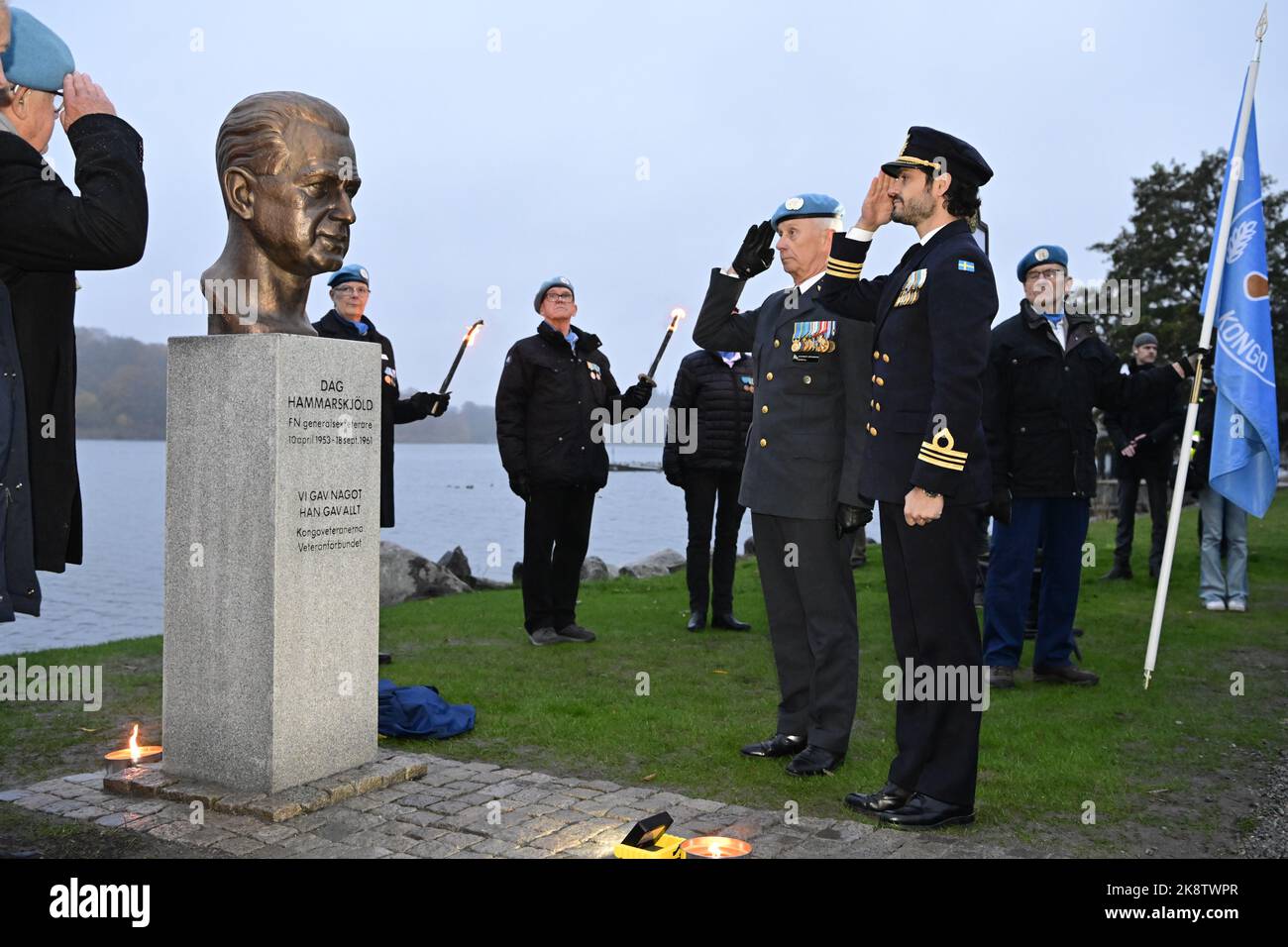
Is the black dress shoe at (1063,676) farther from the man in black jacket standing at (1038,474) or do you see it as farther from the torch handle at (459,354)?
the torch handle at (459,354)

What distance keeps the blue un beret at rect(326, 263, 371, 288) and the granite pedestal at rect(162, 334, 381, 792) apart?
287 cm

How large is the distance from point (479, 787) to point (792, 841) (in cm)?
146

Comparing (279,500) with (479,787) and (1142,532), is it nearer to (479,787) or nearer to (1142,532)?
(479,787)

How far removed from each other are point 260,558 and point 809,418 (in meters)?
2.58

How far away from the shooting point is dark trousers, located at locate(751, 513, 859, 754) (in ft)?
16.8

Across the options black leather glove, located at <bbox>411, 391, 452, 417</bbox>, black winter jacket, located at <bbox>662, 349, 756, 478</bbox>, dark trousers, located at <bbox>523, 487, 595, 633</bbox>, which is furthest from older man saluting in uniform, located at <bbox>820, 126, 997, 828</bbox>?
black winter jacket, located at <bbox>662, 349, 756, 478</bbox>

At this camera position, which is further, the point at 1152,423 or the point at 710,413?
the point at 1152,423

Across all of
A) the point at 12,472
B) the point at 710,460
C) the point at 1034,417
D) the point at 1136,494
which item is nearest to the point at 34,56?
the point at 12,472

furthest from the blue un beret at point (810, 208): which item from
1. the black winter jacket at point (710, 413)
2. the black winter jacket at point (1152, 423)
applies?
the black winter jacket at point (1152, 423)

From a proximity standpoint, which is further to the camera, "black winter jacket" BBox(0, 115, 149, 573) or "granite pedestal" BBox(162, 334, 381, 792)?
"granite pedestal" BBox(162, 334, 381, 792)

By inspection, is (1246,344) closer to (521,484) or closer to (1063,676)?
(1063,676)

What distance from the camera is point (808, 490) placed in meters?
5.18

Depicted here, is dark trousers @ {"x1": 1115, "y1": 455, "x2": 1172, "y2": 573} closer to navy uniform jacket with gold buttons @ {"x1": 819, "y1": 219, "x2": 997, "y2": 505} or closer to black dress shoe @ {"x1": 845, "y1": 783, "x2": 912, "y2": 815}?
navy uniform jacket with gold buttons @ {"x1": 819, "y1": 219, "x2": 997, "y2": 505}

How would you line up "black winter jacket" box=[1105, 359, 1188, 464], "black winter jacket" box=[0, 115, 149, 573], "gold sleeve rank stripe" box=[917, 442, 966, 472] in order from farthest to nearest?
"black winter jacket" box=[1105, 359, 1188, 464], "gold sleeve rank stripe" box=[917, 442, 966, 472], "black winter jacket" box=[0, 115, 149, 573]
